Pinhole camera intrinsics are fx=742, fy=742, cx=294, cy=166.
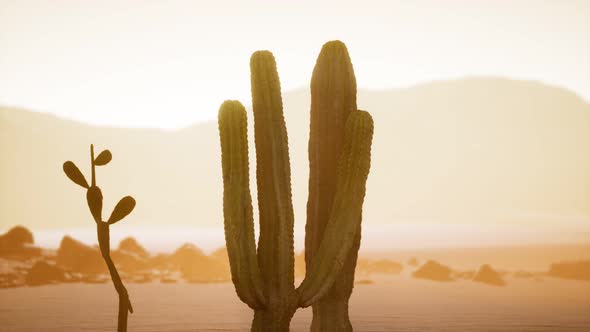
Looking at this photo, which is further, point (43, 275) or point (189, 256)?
point (189, 256)

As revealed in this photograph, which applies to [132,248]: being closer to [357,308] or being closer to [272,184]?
[357,308]

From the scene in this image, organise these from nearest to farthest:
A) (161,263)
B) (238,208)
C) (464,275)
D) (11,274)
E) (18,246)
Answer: (238,208), (11,274), (464,275), (18,246), (161,263)

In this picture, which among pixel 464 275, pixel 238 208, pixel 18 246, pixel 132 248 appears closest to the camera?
pixel 238 208

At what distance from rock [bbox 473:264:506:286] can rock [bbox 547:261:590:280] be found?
12.8 ft

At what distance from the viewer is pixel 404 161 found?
359 feet

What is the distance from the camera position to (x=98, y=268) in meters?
27.5

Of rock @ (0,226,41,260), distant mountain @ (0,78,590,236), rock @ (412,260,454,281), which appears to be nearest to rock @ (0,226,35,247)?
rock @ (0,226,41,260)

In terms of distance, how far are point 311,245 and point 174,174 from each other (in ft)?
372

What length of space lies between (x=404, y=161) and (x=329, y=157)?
102109mm

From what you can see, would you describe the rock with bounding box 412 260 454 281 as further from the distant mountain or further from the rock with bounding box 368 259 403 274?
the distant mountain

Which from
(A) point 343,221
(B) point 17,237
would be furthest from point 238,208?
(B) point 17,237

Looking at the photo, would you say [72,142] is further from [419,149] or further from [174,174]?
[419,149]

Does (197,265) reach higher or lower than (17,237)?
lower

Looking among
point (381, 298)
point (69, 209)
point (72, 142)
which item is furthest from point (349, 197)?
point (72, 142)
